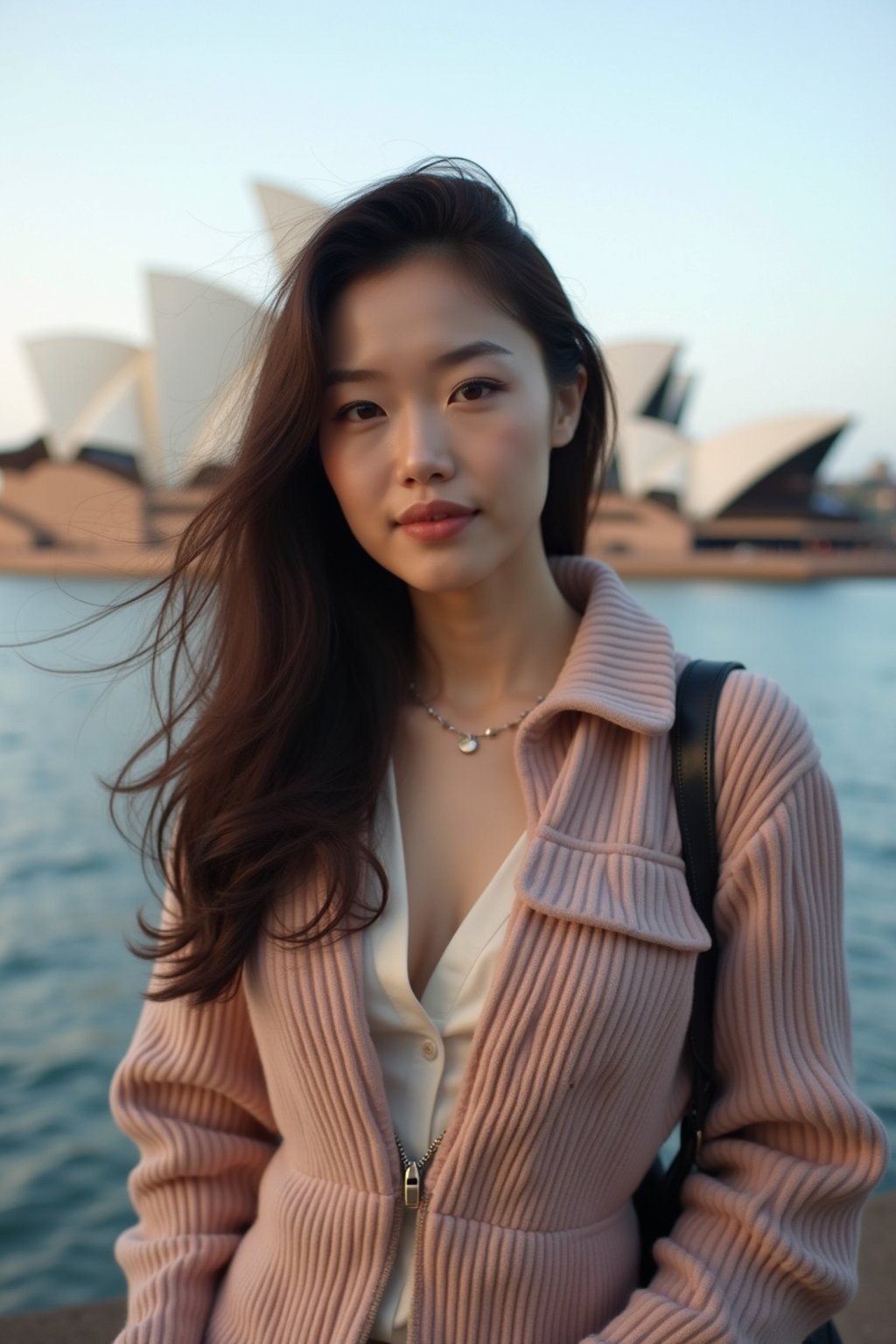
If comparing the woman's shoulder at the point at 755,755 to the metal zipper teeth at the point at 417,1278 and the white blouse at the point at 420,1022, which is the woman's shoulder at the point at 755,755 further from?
the metal zipper teeth at the point at 417,1278

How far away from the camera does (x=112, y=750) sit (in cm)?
930

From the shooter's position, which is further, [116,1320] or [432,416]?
[116,1320]

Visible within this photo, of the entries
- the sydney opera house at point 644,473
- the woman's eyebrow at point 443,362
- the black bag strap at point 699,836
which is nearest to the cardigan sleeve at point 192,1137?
the black bag strap at point 699,836

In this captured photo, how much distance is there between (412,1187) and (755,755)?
49 cm

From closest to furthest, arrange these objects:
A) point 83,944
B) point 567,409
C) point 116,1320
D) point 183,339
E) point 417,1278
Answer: point 417,1278
point 567,409
point 116,1320
point 83,944
point 183,339

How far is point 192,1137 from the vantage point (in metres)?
1.14

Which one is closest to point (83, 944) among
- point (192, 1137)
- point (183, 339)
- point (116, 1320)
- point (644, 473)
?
point (116, 1320)

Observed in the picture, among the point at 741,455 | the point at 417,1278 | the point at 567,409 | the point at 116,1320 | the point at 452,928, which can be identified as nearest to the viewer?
the point at 417,1278

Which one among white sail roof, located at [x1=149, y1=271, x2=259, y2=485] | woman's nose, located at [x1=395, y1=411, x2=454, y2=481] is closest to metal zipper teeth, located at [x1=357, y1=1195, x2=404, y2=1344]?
woman's nose, located at [x1=395, y1=411, x2=454, y2=481]

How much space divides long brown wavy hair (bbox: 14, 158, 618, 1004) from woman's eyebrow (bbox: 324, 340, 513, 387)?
2 cm

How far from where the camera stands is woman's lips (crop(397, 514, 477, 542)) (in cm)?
104

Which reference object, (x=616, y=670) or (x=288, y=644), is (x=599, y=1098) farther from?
(x=288, y=644)

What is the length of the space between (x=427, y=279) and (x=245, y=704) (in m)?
0.45

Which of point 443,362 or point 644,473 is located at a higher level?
point 443,362
